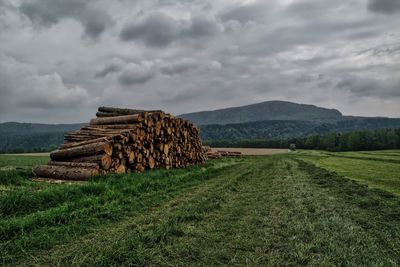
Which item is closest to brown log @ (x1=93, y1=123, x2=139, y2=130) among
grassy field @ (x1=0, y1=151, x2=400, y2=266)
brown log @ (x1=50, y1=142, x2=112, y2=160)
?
brown log @ (x1=50, y1=142, x2=112, y2=160)

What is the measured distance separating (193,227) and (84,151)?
9.16 meters

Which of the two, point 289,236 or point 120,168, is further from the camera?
point 120,168

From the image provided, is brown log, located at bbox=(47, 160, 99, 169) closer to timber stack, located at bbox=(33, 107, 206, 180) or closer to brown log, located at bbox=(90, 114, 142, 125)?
timber stack, located at bbox=(33, 107, 206, 180)

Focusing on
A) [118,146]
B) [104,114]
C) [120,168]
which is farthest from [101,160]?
[104,114]

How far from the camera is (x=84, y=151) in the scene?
579 inches

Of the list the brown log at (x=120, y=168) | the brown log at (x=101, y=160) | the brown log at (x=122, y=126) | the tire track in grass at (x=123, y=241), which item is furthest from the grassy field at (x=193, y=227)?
the brown log at (x=122, y=126)

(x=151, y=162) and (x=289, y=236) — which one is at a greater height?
(x=151, y=162)

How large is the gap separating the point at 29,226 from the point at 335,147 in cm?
8831

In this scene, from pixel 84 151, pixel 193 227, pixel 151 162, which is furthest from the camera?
pixel 151 162

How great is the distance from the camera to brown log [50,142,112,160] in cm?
1446

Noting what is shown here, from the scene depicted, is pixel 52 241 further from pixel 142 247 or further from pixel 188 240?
pixel 188 240

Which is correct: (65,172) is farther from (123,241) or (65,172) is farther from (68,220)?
(123,241)

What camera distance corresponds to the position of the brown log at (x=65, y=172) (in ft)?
43.8

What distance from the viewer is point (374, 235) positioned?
682 centimetres
